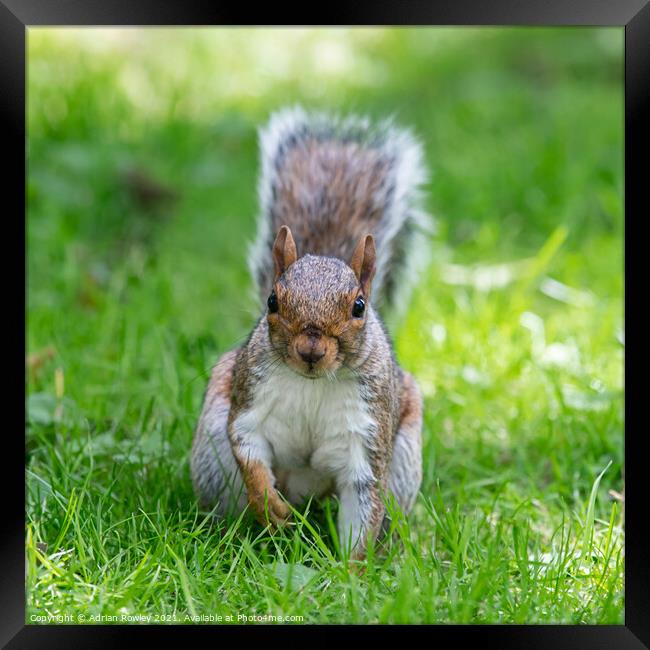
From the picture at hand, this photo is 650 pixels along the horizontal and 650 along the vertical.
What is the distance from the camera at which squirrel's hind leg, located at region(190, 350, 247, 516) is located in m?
1.65

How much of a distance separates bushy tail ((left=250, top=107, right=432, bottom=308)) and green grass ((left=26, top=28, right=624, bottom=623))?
11.8 inches

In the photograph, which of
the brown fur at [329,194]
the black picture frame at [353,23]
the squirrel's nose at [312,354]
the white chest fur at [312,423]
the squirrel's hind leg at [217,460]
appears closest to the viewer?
the black picture frame at [353,23]

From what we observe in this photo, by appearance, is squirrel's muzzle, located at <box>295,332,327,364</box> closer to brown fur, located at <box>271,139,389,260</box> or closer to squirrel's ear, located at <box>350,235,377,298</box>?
squirrel's ear, located at <box>350,235,377,298</box>

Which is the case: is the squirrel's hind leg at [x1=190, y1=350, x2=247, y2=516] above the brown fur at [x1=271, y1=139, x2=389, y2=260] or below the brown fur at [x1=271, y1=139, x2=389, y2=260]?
below

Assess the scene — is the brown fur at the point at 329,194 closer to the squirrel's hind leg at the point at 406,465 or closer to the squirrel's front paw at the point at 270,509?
the squirrel's hind leg at the point at 406,465

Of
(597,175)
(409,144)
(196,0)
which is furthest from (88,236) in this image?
(196,0)

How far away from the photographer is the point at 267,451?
1.56 meters

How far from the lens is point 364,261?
1486mm

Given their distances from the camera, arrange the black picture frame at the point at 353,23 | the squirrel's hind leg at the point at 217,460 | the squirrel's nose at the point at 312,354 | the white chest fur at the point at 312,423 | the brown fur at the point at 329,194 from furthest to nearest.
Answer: the brown fur at the point at 329,194, the squirrel's hind leg at the point at 217,460, the white chest fur at the point at 312,423, the squirrel's nose at the point at 312,354, the black picture frame at the point at 353,23

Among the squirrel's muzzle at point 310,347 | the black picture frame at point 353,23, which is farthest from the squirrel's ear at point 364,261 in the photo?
the black picture frame at point 353,23

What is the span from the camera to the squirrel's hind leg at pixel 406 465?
1.70 meters

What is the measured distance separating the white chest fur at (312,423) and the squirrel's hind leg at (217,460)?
105 millimetres

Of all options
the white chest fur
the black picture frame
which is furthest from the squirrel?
the black picture frame

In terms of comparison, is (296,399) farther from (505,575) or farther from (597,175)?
(597,175)
